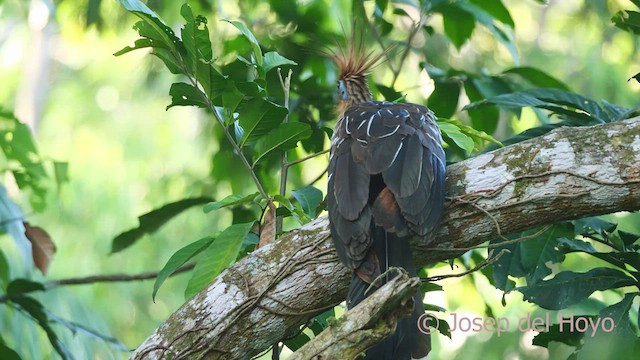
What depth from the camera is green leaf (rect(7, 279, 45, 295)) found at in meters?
Result: 3.89

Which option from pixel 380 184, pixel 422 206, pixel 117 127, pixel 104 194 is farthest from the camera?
pixel 117 127

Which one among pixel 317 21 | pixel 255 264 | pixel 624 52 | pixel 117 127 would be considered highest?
pixel 317 21

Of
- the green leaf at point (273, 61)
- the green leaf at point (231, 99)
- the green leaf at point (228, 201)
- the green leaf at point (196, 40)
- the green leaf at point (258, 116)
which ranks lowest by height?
the green leaf at point (228, 201)

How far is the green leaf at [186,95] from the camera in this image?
113 inches

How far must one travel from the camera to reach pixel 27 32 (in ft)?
40.0

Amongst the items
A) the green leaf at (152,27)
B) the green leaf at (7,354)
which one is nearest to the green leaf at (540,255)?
the green leaf at (152,27)

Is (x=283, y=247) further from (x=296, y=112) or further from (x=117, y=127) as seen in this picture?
(x=117, y=127)

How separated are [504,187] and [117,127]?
9629 millimetres

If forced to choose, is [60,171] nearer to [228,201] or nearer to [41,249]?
[41,249]

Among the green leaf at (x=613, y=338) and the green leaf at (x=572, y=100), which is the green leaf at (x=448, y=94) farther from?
the green leaf at (x=613, y=338)

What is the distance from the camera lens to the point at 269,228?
3061mm

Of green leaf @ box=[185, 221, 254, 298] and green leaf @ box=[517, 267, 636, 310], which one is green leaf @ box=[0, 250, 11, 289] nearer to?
green leaf @ box=[185, 221, 254, 298]

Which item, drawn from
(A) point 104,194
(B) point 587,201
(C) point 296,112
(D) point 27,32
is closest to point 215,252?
(B) point 587,201

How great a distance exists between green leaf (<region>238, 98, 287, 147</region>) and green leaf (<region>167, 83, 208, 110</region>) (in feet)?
0.47
